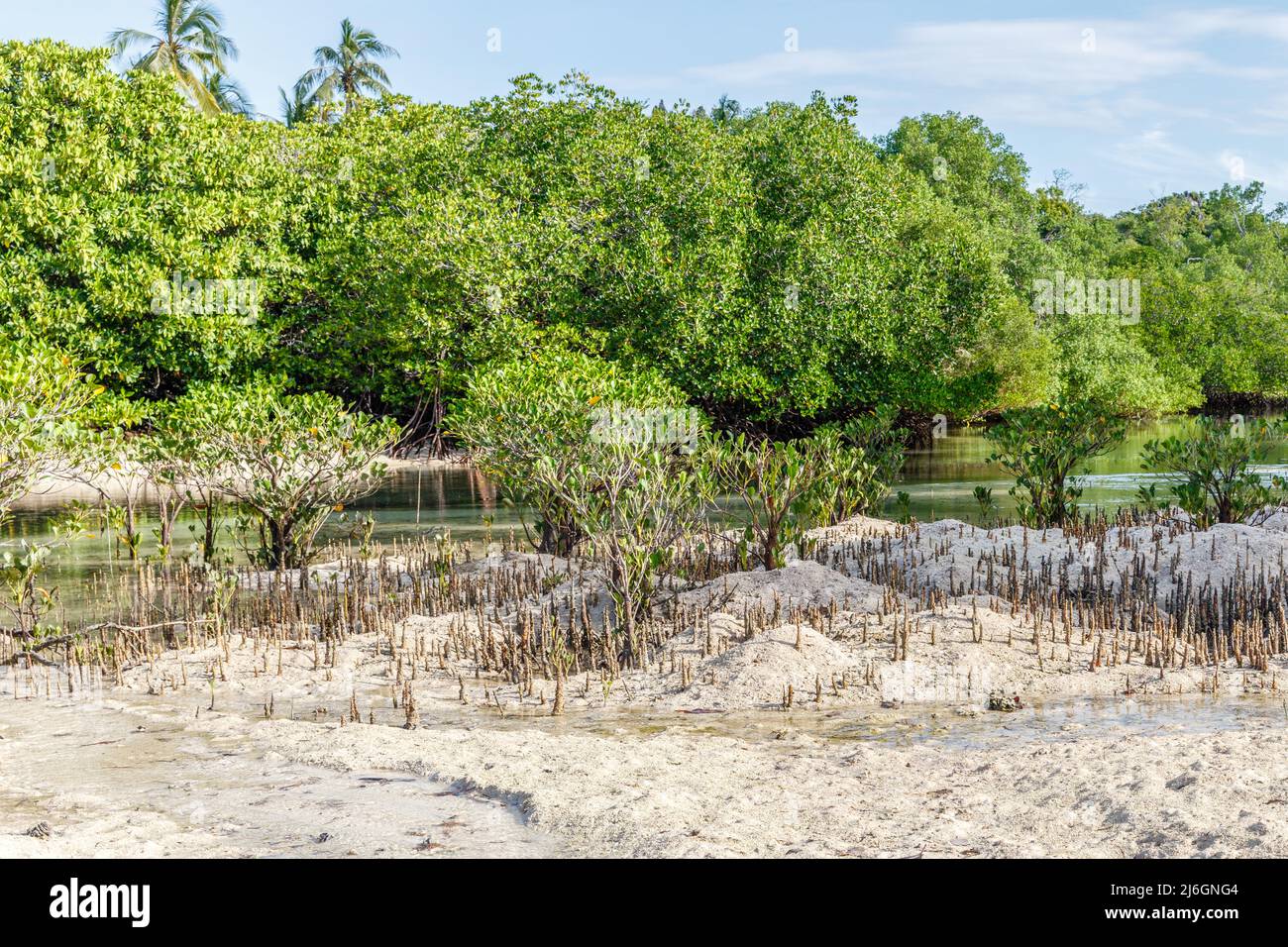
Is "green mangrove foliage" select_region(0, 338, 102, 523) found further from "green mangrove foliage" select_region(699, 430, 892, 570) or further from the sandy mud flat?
"green mangrove foliage" select_region(699, 430, 892, 570)

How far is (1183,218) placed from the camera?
264 ft

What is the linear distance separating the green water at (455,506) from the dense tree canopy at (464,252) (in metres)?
1.92

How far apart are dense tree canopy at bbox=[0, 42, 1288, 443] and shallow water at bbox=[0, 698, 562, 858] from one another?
53.8 feet

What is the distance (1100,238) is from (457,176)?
43548 millimetres

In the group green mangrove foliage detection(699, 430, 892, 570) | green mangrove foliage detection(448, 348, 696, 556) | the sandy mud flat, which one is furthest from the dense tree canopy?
the sandy mud flat

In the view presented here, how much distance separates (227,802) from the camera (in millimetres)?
6125

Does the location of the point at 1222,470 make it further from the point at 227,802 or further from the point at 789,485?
the point at 227,802

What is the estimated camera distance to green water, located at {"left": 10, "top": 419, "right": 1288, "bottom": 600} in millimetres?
16859

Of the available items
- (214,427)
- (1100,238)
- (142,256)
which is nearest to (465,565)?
(214,427)

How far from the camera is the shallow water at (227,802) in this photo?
548 centimetres

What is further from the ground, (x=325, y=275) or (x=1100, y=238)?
(x=1100, y=238)

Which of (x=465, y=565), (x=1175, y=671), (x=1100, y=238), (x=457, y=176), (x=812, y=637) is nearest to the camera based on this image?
(x=1175, y=671)

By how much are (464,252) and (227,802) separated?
1805 centimetres

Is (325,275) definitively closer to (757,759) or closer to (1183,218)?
(757,759)
